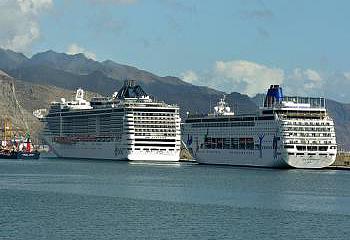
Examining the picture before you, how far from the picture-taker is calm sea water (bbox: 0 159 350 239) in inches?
2628

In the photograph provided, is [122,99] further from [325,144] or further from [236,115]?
[325,144]

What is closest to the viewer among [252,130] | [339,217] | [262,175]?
[339,217]

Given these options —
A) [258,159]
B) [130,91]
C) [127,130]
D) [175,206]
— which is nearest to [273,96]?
[258,159]

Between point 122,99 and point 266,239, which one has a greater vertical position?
point 122,99

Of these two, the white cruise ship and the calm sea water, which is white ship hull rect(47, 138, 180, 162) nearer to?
the white cruise ship

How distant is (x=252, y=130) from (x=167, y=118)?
33.8 m

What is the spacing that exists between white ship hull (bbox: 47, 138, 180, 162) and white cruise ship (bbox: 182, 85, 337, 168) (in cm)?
904

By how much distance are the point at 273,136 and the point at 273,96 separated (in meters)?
13.3

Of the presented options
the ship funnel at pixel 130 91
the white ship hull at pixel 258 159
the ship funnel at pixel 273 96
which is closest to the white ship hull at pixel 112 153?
the white ship hull at pixel 258 159

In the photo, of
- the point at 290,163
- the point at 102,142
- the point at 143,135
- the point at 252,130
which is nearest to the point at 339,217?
the point at 290,163

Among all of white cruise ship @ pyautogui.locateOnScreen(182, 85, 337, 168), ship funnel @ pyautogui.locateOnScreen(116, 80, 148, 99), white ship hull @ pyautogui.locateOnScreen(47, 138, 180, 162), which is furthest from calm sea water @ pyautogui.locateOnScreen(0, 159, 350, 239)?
ship funnel @ pyautogui.locateOnScreen(116, 80, 148, 99)

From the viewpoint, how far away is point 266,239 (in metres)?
63.8

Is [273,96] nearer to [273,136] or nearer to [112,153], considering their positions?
[273,136]

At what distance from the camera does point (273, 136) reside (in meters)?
141
